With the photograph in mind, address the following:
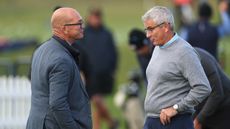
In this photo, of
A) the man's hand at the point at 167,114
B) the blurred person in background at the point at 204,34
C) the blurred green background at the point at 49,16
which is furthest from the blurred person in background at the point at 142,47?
the blurred green background at the point at 49,16

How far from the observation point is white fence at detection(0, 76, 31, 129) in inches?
546

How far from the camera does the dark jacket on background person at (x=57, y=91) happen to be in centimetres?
768

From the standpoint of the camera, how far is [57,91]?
7.66 meters

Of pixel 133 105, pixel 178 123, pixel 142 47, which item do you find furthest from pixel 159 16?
pixel 133 105

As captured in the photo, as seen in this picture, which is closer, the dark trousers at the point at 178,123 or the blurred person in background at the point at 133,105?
the dark trousers at the point at 178,123

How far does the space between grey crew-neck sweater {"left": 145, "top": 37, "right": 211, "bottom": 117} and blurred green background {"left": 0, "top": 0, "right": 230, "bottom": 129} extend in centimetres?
1516

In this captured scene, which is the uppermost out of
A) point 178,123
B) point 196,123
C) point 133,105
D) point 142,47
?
point 142,47

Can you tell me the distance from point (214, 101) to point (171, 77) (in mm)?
947

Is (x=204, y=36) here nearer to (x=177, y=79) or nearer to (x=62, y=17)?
(x=177, y=79)

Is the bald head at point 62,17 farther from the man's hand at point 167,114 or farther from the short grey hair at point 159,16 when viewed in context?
the man's hand at point 167,114

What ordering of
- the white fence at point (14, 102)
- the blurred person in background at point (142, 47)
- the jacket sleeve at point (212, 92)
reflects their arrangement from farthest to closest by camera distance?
the white fence at point (14, 102), the blurred person in background at point (142, 47), the jacket sleeve at point (212, 92)

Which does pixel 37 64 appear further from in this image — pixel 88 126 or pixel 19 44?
pixel 19 44

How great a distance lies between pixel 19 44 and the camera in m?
30.0

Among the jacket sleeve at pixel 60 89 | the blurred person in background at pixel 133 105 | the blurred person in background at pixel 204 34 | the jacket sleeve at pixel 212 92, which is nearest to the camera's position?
the jacket sleeve at pixel 60 89
